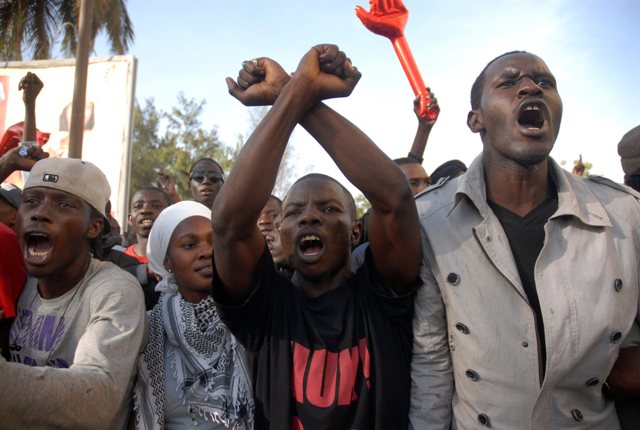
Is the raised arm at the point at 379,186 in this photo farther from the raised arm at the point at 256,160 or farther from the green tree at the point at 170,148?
the green tree at the point at 170,148

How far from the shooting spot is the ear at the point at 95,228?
2.35 metres

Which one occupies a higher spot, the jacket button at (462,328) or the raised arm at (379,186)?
the raised arm at (379,186)

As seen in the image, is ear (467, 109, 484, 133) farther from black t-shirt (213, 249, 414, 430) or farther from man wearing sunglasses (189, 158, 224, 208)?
man wearing sunglasses (189, 158, 224, 208)

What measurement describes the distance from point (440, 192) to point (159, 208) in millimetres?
3509

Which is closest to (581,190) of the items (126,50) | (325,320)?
(325,320)

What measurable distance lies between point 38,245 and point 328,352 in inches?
47.5

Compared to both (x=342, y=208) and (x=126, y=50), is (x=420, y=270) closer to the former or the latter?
(x=342, y=208)

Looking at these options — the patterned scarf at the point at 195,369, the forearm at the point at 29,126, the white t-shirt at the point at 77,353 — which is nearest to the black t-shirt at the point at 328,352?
the patterned scarf at the point at 195,369

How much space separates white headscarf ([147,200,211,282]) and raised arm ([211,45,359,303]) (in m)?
0.76

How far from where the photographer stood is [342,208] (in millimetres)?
A: 2369

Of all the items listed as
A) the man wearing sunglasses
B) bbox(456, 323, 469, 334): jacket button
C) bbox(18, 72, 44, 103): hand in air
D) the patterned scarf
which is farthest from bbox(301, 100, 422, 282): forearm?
the man wearing sunglasses

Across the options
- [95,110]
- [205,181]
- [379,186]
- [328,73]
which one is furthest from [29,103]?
[95,110]

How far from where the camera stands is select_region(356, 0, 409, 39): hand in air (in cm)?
436

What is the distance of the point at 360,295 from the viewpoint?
2195mm
